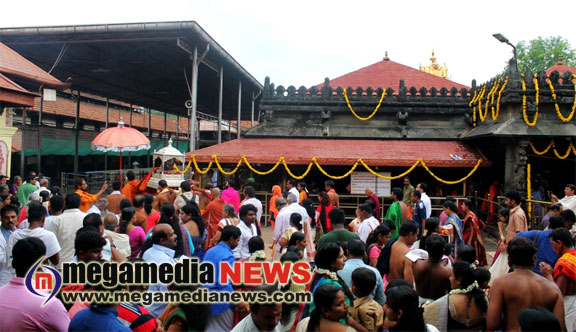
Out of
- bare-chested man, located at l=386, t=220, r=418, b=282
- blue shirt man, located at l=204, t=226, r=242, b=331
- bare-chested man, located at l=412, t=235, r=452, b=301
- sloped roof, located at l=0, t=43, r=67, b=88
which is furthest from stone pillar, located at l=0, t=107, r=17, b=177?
bare-chested man, located at l=412, t=235, r=452, b=301

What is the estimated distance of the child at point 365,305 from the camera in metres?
3.42

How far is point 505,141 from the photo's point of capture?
12.5 m

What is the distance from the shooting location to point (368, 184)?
1384cm

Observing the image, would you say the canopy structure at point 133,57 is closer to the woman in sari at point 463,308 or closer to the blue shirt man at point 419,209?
the blue shirt man at point 419,209

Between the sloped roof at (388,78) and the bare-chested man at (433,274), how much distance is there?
1432 centimetres

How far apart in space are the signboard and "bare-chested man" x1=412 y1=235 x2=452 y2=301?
9.48 m

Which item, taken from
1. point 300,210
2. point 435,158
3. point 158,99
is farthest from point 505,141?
point 158,99

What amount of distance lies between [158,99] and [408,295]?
25.5 metres

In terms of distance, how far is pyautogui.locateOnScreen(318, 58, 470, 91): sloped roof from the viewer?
18312 mm

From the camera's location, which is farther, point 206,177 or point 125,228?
point 206,177

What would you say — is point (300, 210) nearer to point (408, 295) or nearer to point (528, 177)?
point (408, 295)

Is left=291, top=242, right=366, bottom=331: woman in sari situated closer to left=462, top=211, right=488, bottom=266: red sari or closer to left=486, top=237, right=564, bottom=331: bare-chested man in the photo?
left=486, top=237, right=564, bottom=331: bare-chested man

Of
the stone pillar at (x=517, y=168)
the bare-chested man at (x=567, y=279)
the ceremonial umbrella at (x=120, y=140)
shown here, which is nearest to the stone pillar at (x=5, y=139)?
the ceremonial umbrella at (x=120, y=140)

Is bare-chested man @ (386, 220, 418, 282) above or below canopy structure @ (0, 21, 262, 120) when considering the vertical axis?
below
